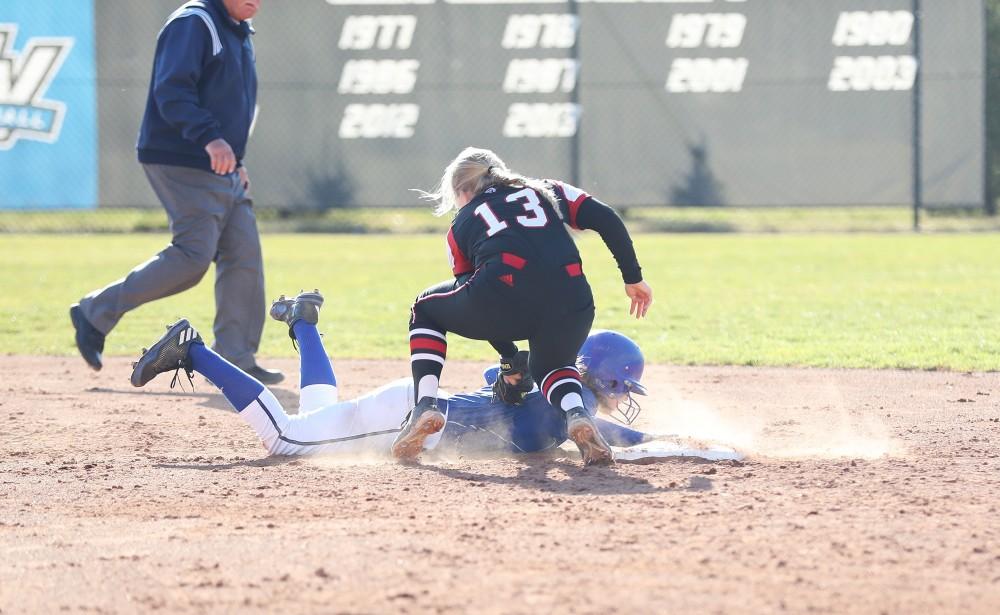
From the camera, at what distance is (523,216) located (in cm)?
461

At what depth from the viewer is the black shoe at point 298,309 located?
517cm

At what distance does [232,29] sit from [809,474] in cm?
391

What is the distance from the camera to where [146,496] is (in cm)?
420

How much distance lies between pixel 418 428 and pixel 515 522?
0.88 metres

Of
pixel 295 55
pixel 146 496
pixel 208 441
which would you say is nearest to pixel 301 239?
pixel 295 55

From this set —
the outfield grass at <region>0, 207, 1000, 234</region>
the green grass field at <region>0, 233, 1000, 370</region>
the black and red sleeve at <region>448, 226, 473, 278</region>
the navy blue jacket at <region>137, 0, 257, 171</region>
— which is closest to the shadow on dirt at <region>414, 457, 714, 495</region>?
the black and red sleeve at <region>448, 226, 473, 278</region>

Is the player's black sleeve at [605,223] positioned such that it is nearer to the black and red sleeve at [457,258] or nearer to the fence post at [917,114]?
the black and red sleeve at [457,258]

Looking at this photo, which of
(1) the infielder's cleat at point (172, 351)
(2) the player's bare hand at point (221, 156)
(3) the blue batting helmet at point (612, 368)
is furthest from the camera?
(2) the player's bare hand at point (221, 156)

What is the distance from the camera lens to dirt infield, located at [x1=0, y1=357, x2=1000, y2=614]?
3.05 meters

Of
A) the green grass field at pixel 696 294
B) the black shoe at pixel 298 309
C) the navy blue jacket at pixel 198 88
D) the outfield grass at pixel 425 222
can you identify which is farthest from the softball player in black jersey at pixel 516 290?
the outfield grass at pixel 425 222

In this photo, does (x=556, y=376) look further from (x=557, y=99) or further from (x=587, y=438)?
(x=557, y=99)

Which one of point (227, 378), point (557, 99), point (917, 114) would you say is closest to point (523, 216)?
point (227, 378)

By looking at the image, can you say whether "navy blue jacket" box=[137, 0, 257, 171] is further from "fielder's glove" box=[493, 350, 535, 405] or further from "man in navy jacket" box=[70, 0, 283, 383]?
"fielder's glove" box=[493, 350, 535, 405]

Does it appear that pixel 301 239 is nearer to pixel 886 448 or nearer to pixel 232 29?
pixel 232 29
